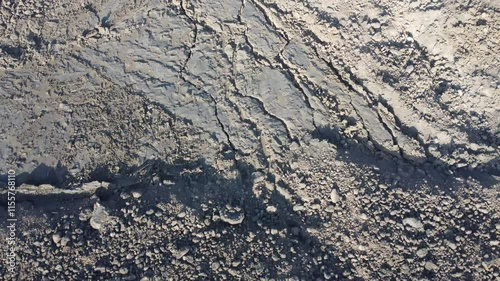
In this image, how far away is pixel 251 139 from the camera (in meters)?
5.91

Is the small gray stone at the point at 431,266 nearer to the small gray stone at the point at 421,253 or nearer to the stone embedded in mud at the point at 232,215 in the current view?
the small gray stone at the point at 421,253

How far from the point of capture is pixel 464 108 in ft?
19.7

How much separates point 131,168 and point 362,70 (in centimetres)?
311

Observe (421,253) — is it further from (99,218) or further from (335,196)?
(99,218)

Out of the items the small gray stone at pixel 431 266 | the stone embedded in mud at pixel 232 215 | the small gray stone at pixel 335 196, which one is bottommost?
the stone embedded in mud at pixel 232 215

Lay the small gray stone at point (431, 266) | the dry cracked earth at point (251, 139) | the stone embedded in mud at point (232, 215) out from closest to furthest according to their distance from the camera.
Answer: the small gray stone at point (431, 266) → the dry cracked earth at point (251, 139) → the stone embedded in mud at point (232, 215)

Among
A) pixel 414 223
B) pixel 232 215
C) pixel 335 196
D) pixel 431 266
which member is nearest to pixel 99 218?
pixel 232 215

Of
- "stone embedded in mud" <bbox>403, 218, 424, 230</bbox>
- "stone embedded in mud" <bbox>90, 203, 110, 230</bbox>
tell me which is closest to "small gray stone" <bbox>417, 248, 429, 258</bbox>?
"stone embedded in mud" <bbox>403, 218, 424, 230</bbox>

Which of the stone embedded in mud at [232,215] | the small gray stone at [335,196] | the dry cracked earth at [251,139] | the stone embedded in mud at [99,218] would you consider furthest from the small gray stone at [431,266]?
the stone embedded in mud at [99,218]

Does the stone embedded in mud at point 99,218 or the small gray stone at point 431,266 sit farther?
the stone embedded in mud at point 99,218

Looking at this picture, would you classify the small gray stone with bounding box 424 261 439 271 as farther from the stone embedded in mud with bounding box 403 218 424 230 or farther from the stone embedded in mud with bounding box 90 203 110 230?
the stone embedded in mud with bounding box 90 203 110 230

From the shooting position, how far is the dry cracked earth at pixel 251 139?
17.1ft

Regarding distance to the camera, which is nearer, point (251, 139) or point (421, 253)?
point (421, 253)

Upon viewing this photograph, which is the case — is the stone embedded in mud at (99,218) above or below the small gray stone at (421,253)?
below
